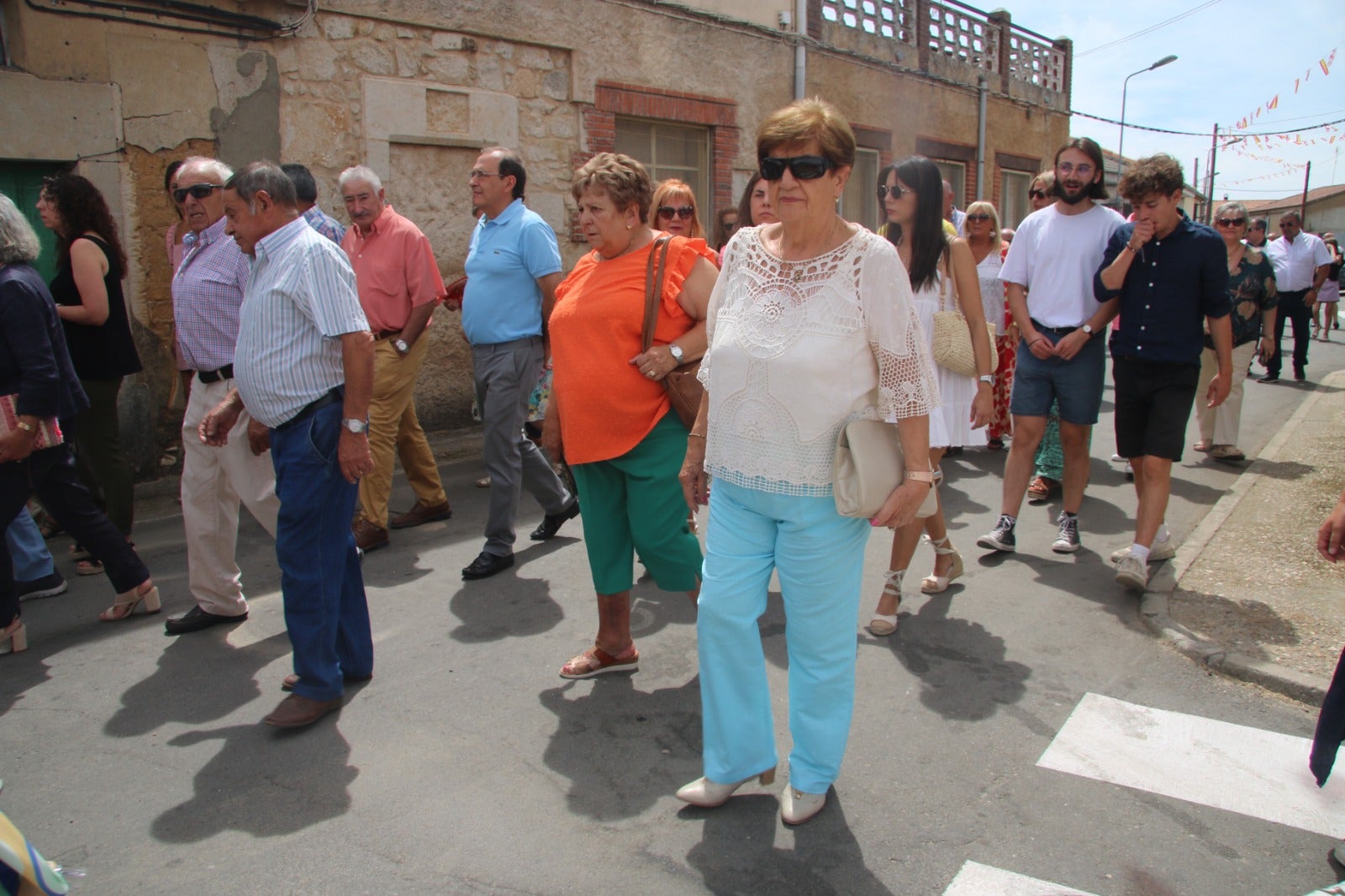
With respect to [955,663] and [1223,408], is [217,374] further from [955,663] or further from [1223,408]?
[1223,408]

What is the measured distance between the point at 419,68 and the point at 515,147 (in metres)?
1.13

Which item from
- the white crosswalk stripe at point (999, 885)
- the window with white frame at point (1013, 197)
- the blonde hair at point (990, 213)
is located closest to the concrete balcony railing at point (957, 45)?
the window with white frame at point (1013, 197)

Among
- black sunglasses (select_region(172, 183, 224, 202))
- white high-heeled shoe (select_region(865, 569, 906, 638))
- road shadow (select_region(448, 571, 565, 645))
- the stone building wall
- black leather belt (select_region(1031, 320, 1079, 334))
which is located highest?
the stone building wall

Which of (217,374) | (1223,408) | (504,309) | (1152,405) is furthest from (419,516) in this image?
(1223,408)

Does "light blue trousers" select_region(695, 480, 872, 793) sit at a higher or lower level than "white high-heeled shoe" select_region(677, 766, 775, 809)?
higher

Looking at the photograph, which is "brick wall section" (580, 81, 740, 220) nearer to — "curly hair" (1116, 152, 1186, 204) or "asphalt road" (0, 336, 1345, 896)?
"curly hair" (1116, 152, 1186, 204)

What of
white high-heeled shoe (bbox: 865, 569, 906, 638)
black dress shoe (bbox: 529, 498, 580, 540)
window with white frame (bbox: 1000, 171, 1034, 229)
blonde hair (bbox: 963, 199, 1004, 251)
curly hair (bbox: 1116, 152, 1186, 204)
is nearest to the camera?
white high-heeled shoe (bbox: 865, 569, 906, 638)

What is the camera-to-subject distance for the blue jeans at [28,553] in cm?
486

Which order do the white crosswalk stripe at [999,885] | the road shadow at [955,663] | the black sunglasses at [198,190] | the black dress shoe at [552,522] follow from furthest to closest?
the black dress shoe at [552,522]
the black sunglasses at [198,190]
the road shadow at [955,663]
the white crosswalk stripe at [999,885]

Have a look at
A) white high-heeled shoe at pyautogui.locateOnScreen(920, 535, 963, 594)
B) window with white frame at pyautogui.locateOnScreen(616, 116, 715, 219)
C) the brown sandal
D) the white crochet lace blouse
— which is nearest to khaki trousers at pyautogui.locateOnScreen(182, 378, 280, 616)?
the brown sandal

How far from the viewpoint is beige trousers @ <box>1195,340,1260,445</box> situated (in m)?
7.74

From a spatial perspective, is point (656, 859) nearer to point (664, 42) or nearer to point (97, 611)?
point (97, 611)

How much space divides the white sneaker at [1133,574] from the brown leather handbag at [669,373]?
7.94 ft

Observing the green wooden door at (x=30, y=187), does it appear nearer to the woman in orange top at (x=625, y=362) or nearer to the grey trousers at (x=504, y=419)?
the grey trousers at (x=504, y=419)
